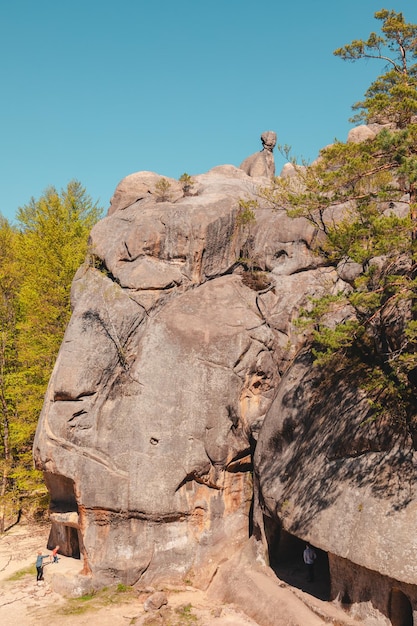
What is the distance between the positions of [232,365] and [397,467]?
7.56 m

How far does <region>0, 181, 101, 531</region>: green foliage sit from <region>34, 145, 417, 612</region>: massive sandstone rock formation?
3.86m

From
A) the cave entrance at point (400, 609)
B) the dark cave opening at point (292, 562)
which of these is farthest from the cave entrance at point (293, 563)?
the cave entrance at point (400, 609)

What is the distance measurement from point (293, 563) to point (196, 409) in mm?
5955

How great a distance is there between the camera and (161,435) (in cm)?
1717

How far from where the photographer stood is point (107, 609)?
14.9 metres

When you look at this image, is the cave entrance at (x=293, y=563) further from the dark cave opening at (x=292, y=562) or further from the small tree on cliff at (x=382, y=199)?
the small tree on cliff at (x=382, y=199)

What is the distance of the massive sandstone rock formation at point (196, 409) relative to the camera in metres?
14.1

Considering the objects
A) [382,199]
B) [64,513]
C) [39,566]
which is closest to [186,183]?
[382,199]

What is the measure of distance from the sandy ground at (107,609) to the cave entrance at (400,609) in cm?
123

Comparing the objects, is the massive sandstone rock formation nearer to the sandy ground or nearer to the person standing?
the sandy ground

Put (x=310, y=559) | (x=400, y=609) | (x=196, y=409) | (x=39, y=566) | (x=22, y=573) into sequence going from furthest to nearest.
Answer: (x=22, y=573), (x=196, y=409), (x=39, y=566), (x=310, y=559), (x=400, y=609)

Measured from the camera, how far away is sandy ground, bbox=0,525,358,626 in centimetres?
1394

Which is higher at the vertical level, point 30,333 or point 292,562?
point 30,333

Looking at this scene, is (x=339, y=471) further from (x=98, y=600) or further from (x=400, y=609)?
(x=98, y=600)
